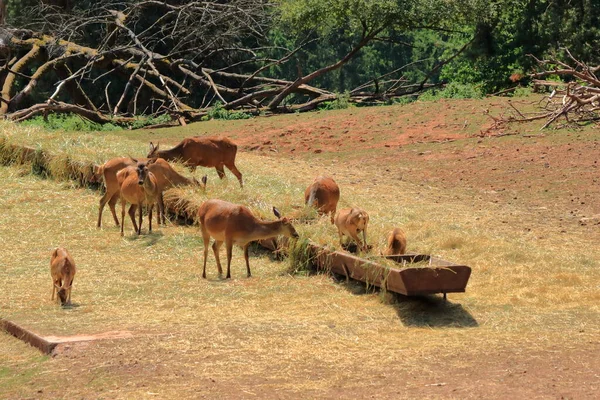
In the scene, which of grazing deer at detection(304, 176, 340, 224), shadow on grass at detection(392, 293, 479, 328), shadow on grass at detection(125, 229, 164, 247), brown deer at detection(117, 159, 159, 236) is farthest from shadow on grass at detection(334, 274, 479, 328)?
brown deer at detection(117, 159, 159, 236)

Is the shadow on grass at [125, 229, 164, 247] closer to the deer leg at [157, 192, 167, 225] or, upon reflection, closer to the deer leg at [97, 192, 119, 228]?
the deer leg at [157, 192, 167, 225]

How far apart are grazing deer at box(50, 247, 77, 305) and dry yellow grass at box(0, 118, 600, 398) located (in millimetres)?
141

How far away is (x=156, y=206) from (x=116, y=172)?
73 cm

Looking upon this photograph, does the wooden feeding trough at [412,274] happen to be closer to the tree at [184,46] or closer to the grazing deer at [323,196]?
the grazing deer at [323,196]

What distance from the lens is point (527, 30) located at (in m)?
32.5

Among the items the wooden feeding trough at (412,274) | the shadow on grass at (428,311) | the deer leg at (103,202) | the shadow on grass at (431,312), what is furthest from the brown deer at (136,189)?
the shadow on grass at (431,312)

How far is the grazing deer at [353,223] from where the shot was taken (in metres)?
12.0

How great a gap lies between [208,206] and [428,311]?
117 inches

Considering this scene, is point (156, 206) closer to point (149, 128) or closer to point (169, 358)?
point (169, 358)

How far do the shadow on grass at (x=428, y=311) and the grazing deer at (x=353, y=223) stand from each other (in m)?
0.84

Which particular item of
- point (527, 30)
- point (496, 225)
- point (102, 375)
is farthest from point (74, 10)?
point (102, 375)

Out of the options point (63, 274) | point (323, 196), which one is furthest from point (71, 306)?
point (323, 196)

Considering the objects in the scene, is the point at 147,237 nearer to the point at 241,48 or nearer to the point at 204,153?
the point at 204,153

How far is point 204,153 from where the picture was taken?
1775 centimetres
